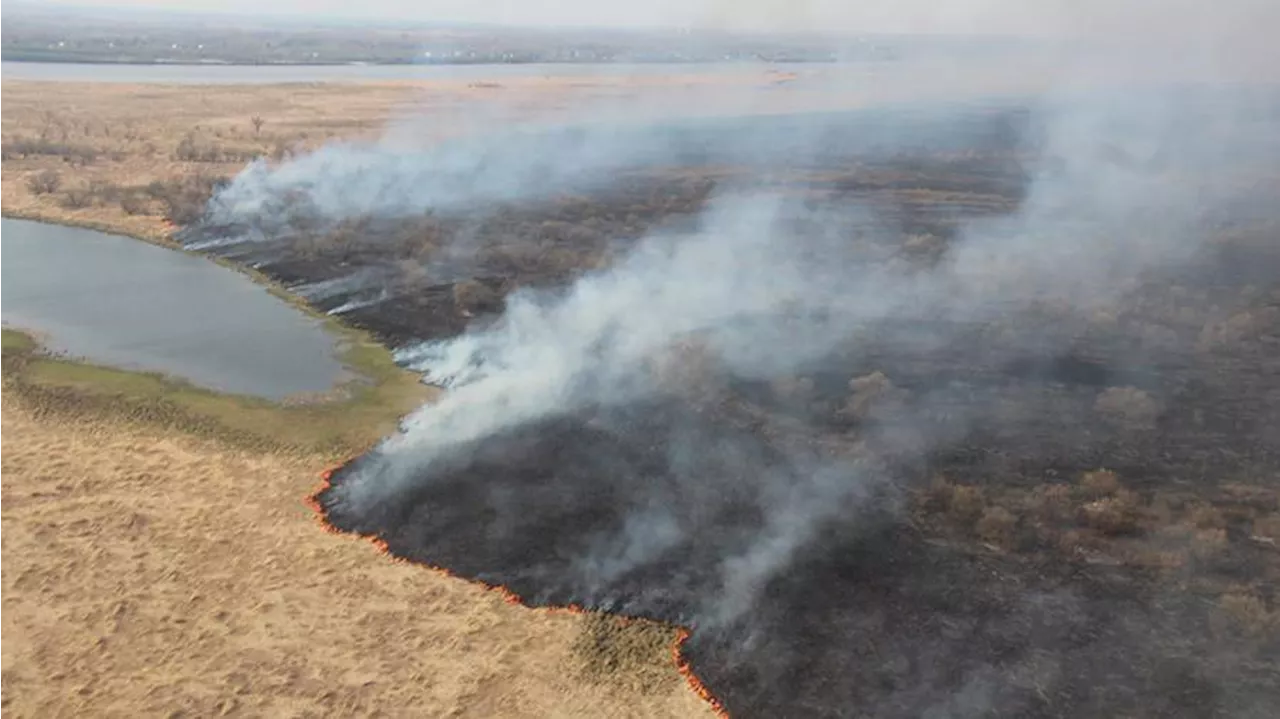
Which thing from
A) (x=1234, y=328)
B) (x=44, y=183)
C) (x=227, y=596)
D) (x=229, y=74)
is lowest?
(x=227, y=596)

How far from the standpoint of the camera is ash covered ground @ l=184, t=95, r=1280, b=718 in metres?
23.4

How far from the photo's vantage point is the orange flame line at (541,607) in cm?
2166

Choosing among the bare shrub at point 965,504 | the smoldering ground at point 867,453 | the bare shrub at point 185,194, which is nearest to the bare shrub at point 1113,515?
the smoldering ground at point 867,453

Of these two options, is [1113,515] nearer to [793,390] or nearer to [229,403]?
[793,390]

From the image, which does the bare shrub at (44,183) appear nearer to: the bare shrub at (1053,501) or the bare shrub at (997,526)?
the bare shrub at (997,526)

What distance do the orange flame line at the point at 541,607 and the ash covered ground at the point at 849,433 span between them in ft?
0.94

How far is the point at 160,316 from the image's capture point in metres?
47.7

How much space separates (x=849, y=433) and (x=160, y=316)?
34.0 metres

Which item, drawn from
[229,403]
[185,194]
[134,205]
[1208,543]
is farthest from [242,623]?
[185,194]

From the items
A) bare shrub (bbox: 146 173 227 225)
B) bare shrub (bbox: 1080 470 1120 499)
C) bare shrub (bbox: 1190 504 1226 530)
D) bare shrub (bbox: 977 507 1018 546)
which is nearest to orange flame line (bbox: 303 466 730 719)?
bare shrub (bbox: 977 507 1018 546)

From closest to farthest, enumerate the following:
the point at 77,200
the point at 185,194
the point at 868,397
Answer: the point at 868,397
the point at 77,200
the point at 185,194

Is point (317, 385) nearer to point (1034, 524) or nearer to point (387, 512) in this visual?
point (387, 512)

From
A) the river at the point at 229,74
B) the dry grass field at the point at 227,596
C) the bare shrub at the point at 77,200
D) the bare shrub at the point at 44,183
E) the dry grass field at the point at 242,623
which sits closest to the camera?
the dry grass field at the point at 242,623

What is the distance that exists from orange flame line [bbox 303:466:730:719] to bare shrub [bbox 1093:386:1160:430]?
67.1ft
